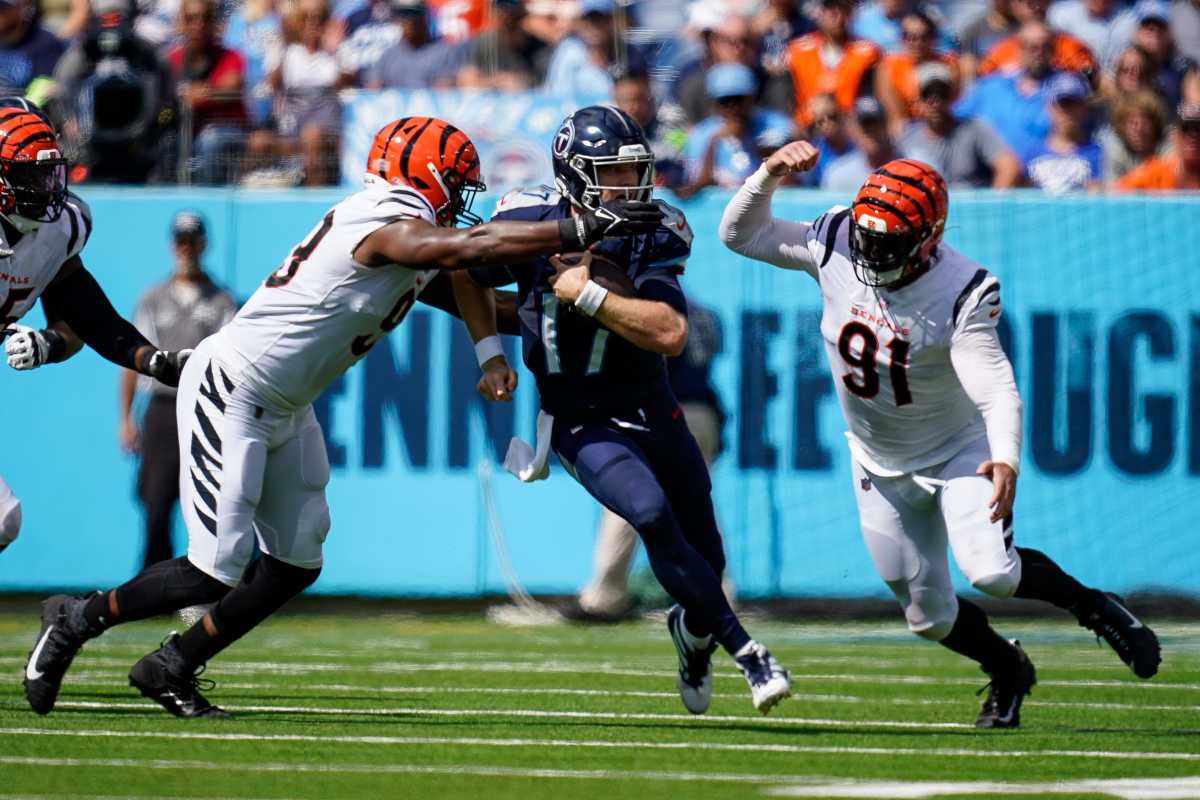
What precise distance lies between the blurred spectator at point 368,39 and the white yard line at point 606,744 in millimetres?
7312

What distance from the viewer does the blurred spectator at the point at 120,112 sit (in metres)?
11.4

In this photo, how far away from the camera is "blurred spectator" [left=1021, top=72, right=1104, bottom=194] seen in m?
11.2

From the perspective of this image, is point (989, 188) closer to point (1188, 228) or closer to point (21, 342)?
point (1188, 228)

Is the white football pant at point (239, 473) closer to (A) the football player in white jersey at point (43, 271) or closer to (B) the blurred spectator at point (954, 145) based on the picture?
(A) the football player in white jersey at point (43, 271)

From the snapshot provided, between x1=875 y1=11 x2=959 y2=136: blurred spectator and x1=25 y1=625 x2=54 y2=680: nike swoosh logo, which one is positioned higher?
x1=875 y1=11 x2=959 y2=136: blurred spectator

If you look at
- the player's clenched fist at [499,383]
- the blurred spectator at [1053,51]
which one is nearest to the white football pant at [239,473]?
the player's clenched fist at [499,383]

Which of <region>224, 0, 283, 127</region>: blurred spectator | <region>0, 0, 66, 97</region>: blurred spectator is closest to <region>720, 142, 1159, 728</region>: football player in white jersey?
<region>224, 0, 283, 127</region>: blurred spectator

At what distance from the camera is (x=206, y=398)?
20.7 feet

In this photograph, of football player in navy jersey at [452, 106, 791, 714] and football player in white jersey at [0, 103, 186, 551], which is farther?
football player in white jersey at [0, 103, 186, 551]

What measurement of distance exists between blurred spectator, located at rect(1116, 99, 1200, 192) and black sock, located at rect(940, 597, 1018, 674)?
4.93 m

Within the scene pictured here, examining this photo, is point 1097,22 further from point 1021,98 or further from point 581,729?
point 581,729

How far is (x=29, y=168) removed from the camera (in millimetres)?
6660

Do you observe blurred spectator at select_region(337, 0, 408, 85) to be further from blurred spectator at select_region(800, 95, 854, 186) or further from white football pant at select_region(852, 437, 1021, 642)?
white football pant at select_region(852, 437, 1021, 642)

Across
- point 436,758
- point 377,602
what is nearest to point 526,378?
point 377,602
